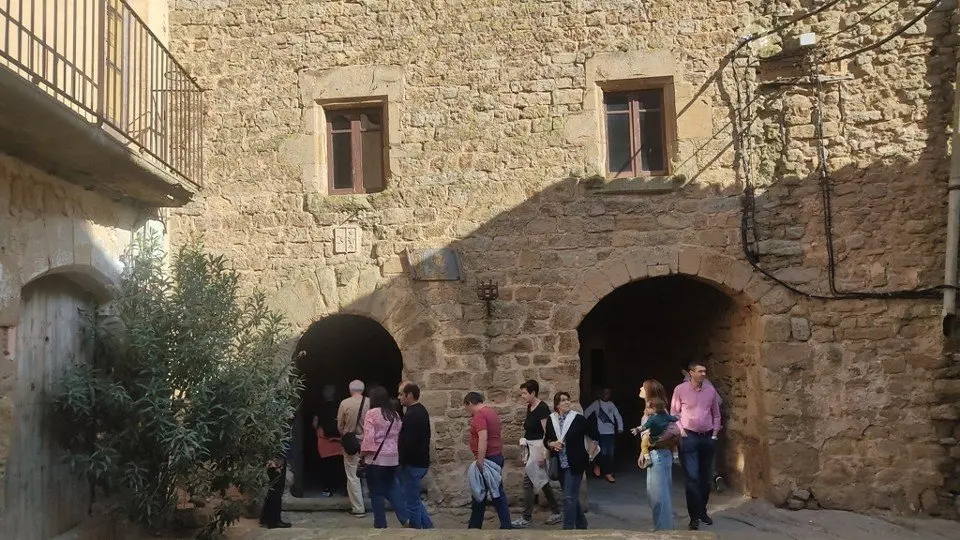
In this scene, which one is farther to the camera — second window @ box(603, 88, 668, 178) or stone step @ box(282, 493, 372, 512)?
second window @ box(603, 88, 668, 178)

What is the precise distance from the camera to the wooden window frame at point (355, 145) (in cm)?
805

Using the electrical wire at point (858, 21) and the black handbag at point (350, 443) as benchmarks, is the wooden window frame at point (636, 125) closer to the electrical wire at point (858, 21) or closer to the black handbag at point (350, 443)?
the electrical wire at point (858, 21)

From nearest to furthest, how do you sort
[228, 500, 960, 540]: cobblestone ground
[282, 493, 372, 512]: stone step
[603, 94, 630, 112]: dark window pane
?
Result: 1. [228, 500, 960, 540]: cobblestone ground
2. [282, 493, 372, 512]: stone step
3. [603, 94, 630, 112]: dark window pane

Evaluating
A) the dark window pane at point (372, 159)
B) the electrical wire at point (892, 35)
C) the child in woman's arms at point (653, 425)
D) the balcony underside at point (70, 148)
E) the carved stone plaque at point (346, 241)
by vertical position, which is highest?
the electrical wire at point (892, 35)

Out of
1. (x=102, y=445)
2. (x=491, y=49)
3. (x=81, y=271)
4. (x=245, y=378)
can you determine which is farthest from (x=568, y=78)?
(x=102, y=445)

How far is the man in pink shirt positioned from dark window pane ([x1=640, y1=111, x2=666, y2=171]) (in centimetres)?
221

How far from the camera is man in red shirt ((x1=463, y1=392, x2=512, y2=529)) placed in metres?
6.31

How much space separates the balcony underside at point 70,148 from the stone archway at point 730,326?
4150 millimetres

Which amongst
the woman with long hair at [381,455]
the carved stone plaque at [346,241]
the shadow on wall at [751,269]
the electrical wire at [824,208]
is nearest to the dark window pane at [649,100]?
the shadow on wall at [751,269]

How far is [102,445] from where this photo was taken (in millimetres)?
5379

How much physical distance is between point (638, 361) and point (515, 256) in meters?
5.01

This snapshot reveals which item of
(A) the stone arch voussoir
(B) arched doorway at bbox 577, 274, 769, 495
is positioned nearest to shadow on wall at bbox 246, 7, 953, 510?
(A) the stone arch voussoir

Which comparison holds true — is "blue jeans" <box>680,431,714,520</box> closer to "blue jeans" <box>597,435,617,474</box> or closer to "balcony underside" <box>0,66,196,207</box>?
"blue jeans" <box>597,435,617,474</box>

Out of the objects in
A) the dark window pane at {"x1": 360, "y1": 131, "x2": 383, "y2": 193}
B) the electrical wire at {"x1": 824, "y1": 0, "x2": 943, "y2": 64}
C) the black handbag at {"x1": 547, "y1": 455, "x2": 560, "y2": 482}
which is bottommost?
the black handbag at {"x1": 547, "y1": 455, "x2": 560, "y2": 482}
